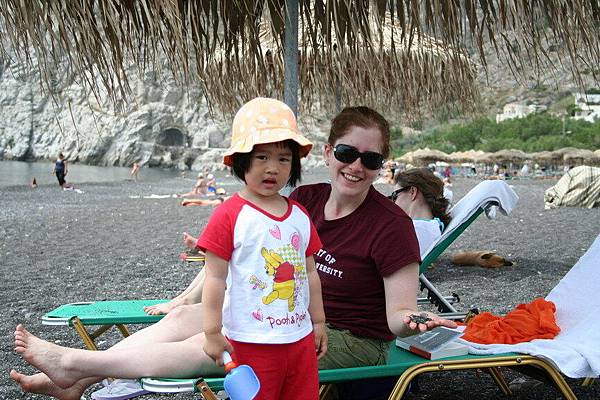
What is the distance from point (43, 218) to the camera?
11633 mm

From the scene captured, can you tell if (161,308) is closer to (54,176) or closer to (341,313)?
(341,313)

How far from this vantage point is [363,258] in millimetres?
2260

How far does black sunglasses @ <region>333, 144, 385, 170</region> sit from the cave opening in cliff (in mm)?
65467

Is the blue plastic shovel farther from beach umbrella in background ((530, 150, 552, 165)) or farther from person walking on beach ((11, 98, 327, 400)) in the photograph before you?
beach umbrella in background ((530, 150, 552, 165))

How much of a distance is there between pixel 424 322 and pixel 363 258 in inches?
14.7

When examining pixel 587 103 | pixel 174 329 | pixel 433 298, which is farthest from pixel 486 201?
pixel 174 329

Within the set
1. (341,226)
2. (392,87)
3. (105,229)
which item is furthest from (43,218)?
(341,226)

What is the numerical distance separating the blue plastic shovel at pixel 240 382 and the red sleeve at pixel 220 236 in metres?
0.30

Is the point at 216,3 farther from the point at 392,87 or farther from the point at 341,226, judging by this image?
the point at 392,87

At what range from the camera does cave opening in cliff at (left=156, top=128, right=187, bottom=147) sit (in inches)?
2623

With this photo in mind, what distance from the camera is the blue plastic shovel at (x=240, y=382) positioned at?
173 centimetres

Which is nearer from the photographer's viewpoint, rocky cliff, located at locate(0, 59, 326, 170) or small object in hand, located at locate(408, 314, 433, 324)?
small object in hand, located at locate(408, 314, 433, 324)

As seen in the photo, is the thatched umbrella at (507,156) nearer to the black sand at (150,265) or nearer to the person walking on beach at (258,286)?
the black sand at (150,265)

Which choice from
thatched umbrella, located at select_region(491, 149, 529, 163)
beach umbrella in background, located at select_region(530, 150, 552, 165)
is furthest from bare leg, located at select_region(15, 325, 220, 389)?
beach umbrella in background, located at select_region(530, 150, 552, 165)
